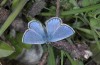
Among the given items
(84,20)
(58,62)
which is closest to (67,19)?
(84,20)

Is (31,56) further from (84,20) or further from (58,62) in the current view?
(84,20)

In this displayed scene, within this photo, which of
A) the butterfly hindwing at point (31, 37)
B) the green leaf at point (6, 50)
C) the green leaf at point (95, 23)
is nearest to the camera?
the butterfly hindwing at point (31, 37)

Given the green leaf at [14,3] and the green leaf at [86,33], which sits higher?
the green leaf at [14,3]

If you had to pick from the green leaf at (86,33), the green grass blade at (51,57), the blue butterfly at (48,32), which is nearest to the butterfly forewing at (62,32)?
the blue butterfly at (48,32)

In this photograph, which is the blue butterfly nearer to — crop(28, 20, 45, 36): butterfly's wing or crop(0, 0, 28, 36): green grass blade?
crop(28, 20, 45, 36): butterfly's wing

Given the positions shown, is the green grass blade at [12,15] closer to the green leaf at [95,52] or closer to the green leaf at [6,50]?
the green leaf at [6,50]

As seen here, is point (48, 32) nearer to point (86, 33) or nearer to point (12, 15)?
point (12, 15)
